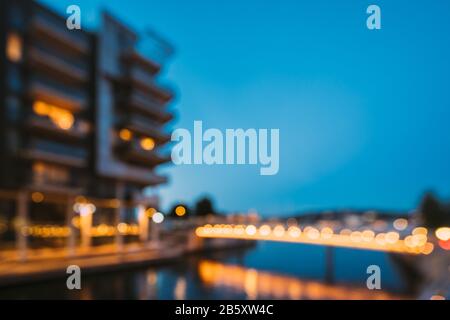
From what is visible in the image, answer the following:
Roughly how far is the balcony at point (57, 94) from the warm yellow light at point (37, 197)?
634 centimetres

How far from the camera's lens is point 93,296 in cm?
1773

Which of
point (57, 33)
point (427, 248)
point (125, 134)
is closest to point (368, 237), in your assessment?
point (427, 248)

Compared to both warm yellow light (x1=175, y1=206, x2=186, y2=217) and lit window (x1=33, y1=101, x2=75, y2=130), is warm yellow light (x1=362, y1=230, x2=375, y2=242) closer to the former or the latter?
lit window (x1=33, y1=101, x2=75, y2=130)

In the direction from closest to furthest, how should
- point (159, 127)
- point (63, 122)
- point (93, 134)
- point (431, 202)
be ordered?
point (63, 122) → point (93, 134) → point (159, 127) → point (431, 202)

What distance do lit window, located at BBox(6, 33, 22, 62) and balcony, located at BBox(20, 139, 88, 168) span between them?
5.31 m

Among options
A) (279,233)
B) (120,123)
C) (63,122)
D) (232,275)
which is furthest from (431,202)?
(63,122)

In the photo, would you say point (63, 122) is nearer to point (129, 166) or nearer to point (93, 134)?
point (93, 134)

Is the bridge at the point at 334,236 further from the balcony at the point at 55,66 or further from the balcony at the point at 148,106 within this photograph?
the balcony at the point at 55,66

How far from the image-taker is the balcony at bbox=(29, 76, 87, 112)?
24953mm

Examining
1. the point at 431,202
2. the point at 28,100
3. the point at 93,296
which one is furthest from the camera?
the point at 431,202

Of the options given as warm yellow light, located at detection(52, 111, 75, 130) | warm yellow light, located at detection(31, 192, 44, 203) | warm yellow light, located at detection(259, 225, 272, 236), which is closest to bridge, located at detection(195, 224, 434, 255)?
warm yellow light, located at detection(259, 225, 272, 236)

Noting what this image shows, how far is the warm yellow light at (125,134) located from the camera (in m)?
32.5
